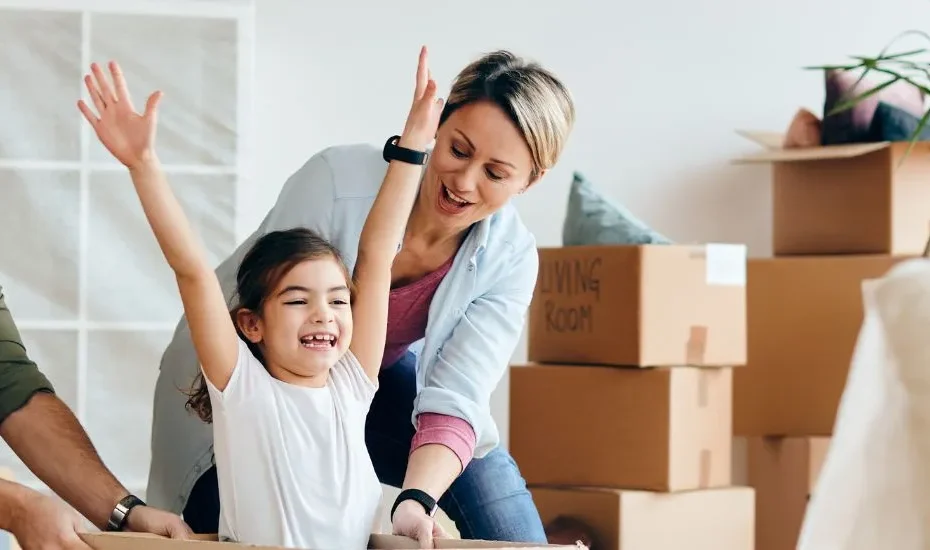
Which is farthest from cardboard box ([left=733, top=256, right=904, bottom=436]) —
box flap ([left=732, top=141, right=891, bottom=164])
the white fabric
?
the white fabric

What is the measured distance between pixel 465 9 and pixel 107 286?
3.50ft

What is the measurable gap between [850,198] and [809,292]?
23 centimetres

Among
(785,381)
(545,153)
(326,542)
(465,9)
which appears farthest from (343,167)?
(785,381)

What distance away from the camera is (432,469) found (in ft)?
5.16

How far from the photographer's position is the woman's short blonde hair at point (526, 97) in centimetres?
165

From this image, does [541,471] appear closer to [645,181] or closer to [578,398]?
[578,398]

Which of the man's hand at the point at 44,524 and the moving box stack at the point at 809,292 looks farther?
the moving box stack at the point at 809,292

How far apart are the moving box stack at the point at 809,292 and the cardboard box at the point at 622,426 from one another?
0.31m

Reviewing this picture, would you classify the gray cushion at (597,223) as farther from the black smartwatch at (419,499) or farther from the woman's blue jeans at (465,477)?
the black smartwatch at (419,499)

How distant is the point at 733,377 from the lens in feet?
9.90

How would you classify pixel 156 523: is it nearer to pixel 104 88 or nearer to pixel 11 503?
pixel 11 503

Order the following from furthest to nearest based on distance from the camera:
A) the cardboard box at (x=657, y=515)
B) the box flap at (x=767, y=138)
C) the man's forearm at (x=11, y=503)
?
the box flap at (x=767, y=138), the cardboard box at (x=657, y=515), the man's forearm at (x=11, y=503)

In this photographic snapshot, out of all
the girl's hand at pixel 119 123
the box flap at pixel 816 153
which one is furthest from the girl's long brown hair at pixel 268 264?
the box flap at pixel 816 153

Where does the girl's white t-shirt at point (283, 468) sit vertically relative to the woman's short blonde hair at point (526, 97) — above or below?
below
